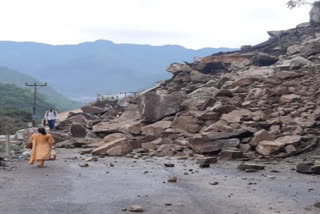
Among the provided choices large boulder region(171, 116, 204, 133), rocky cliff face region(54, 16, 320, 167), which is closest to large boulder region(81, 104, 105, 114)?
rocky cliff face region(54, 16, 320, 167)

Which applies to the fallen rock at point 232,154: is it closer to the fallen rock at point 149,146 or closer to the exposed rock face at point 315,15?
the fallen rock at point 149,146

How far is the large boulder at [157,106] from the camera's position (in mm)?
17578

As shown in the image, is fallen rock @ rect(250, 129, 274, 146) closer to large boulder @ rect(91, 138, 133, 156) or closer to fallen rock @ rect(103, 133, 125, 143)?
large boulder @ rect(91, 138, 133, 156)

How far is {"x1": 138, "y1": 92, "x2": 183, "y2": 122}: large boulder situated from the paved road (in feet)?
22.4

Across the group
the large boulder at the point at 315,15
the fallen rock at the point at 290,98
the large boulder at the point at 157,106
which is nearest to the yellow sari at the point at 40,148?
the large boulder at the point at 157,106

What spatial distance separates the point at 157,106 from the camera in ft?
58.4

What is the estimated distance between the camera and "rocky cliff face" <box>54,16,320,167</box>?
1258 centimetres

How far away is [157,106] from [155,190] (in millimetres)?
10565

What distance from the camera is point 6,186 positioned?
25.5 feet

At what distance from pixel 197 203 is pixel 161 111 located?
37.7 ft

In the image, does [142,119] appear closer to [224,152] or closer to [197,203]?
[224,152]

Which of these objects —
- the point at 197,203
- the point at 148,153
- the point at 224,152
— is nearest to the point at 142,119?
the point at 148,153

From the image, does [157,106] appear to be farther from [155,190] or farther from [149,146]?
[155,190]

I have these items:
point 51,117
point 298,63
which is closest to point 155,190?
point 298,63
